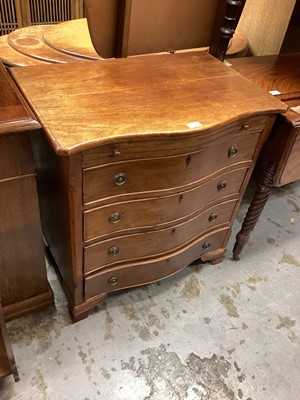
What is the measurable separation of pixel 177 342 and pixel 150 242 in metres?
0.51

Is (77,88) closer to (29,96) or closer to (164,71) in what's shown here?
(29,96)

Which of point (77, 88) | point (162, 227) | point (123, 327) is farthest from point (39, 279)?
point (77, 88)

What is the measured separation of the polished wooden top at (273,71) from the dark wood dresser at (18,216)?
1085 mm

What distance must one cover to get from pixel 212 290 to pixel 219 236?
0.29 metres

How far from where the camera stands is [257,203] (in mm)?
1795

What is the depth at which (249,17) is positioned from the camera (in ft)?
8.34

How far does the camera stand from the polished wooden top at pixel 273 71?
166 cm

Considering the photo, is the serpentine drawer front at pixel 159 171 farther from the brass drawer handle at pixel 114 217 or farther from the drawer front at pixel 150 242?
the drawer front at pixel 150 242

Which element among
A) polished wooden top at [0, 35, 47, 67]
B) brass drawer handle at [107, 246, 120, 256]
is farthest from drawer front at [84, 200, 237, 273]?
polished wooden top at [0, 35, 47, 67]

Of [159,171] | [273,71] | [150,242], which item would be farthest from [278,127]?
[150,242]

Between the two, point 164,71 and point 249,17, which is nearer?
point 164,71

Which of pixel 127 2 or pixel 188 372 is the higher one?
pixel 127 2

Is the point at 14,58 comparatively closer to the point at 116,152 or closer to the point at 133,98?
the point at 133,98

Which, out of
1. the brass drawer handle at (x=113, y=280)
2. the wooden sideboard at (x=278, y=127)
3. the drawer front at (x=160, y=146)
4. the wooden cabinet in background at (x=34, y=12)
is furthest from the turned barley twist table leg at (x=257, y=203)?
the wooden cabinet in background at (x=34, y=12)
